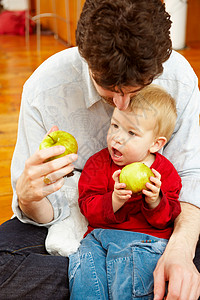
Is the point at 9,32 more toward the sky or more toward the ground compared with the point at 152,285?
more toward the ground

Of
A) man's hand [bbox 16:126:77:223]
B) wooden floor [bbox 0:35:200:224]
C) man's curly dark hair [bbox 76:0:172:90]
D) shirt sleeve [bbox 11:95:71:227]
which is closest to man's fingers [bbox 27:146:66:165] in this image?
man's hand [bbox 16:126:77:223]

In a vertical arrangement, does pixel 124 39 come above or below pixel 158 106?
above

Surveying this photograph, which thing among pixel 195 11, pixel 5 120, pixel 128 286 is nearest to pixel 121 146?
pixel 128 286

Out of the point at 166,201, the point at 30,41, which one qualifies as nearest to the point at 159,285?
the point at 166,201

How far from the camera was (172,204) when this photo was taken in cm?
115

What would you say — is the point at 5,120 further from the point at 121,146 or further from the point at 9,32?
the point at 9,32

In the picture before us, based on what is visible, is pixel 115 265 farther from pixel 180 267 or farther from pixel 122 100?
pixel 122 100

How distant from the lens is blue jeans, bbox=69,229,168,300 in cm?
102

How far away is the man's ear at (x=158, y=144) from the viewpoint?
1165mm

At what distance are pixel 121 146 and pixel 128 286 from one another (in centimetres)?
34

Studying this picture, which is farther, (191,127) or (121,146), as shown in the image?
(191,127)

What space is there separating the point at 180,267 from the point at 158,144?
13.4 inches

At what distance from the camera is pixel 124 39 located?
2.74 ft

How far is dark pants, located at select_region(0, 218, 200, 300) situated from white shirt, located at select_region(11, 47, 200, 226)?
0.26ft
